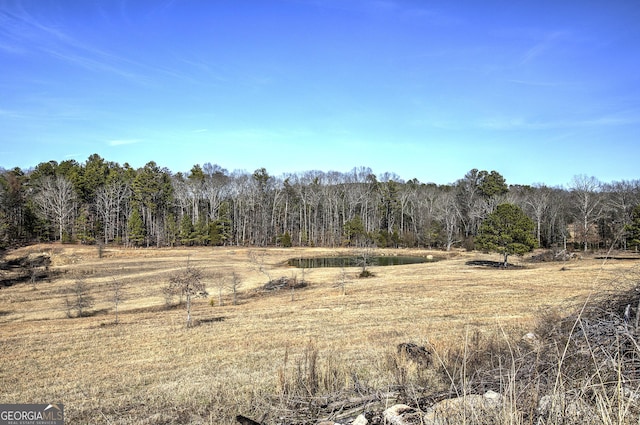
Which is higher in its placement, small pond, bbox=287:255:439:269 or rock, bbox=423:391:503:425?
rock, bbox=423:391:503:425

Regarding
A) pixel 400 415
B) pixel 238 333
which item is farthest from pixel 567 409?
pixel 238 333

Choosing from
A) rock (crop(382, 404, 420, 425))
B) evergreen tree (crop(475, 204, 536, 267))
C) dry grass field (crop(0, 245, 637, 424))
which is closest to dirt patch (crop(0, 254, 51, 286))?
dry grass field (crop(0, 245, 637, 424))

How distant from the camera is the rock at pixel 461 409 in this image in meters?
3.09

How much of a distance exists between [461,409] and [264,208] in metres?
86.8

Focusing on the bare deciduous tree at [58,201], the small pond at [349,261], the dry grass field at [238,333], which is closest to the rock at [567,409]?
the dry grass field at [238,333]

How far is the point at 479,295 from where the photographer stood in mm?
28703

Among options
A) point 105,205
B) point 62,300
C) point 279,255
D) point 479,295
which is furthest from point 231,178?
point 479,295

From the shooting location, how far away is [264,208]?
88938 millimetres

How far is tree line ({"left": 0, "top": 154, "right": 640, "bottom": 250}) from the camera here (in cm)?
7244

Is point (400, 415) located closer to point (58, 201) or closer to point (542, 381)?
point (542, 381)

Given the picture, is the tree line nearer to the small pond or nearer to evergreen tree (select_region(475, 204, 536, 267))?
the small pond

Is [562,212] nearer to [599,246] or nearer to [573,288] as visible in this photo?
[599,246]

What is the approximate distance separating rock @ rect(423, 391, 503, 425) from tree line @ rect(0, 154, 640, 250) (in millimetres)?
67522

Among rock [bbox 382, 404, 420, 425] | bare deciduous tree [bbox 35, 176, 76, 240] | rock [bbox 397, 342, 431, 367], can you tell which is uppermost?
bare deciduous tree [bbox 35, 176, 76, 240]
